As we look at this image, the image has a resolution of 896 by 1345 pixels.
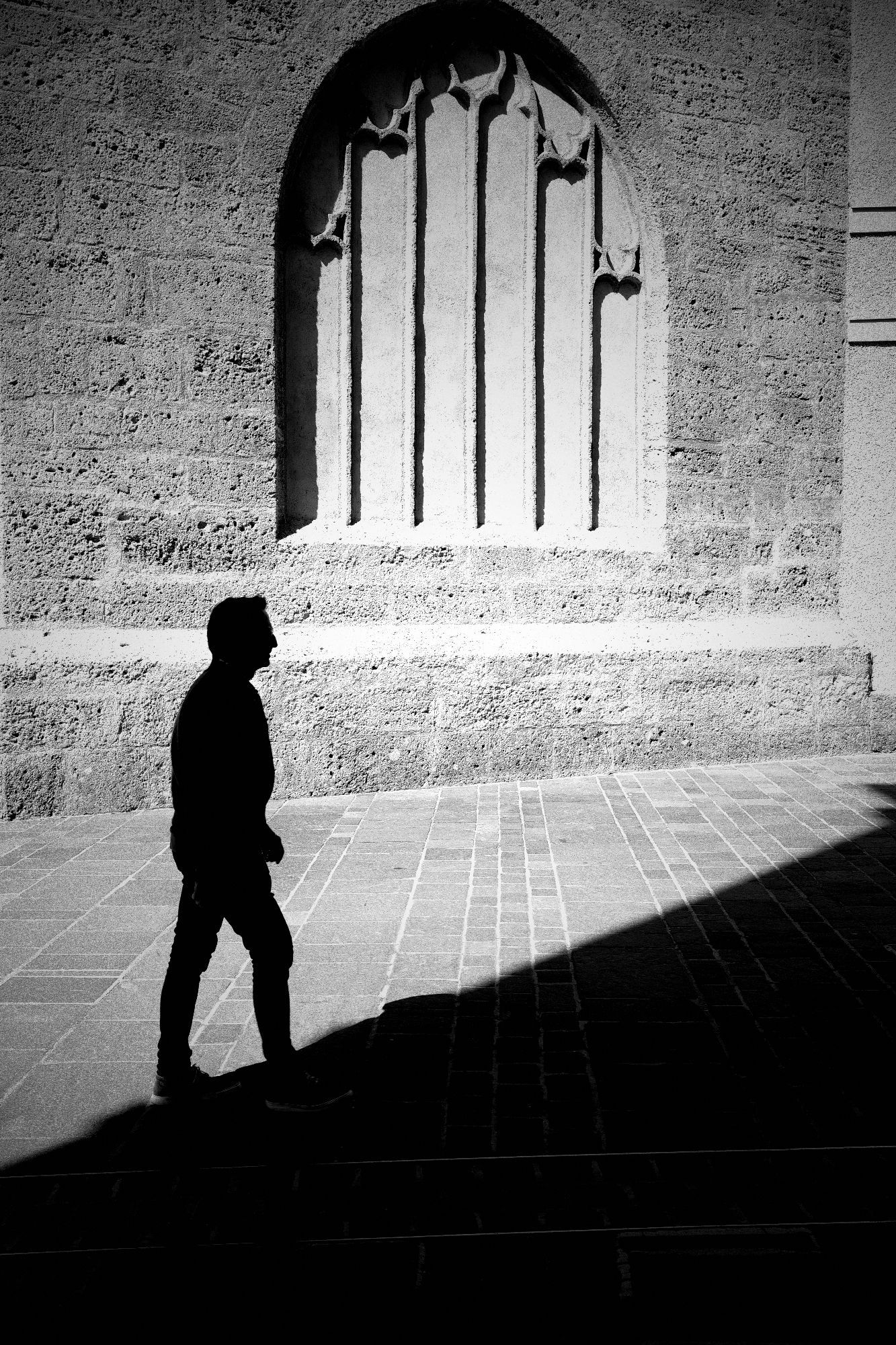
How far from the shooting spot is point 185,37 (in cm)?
687

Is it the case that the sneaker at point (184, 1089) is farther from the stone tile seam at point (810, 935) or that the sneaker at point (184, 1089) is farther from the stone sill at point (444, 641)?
the stone sill at point (444, 641)

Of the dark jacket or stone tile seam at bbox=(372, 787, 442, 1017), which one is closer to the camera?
the dark jacket

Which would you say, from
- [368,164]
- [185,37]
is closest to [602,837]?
[368,164]

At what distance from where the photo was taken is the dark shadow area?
2184 mm

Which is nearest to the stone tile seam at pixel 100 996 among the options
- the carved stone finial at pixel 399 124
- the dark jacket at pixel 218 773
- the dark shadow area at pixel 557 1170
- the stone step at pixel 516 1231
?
the dark shadow area at pixel 557 1170

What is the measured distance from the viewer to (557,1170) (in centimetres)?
261

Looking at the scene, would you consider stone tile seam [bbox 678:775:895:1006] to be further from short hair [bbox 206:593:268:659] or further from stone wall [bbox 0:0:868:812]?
stone wall [bbox 0:0:868:812]

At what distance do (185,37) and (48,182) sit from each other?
1266 millimetres

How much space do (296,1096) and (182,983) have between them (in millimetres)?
420

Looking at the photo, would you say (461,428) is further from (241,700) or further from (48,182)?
(241,700)

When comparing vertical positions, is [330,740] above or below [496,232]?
below

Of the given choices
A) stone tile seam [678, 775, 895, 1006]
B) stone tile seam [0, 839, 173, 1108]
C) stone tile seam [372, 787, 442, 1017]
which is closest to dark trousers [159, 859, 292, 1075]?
stone tile seam [0, 839, 173, 1108]

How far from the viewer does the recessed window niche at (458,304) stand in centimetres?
754

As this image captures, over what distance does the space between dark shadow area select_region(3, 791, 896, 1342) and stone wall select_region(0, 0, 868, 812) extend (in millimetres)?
3912
